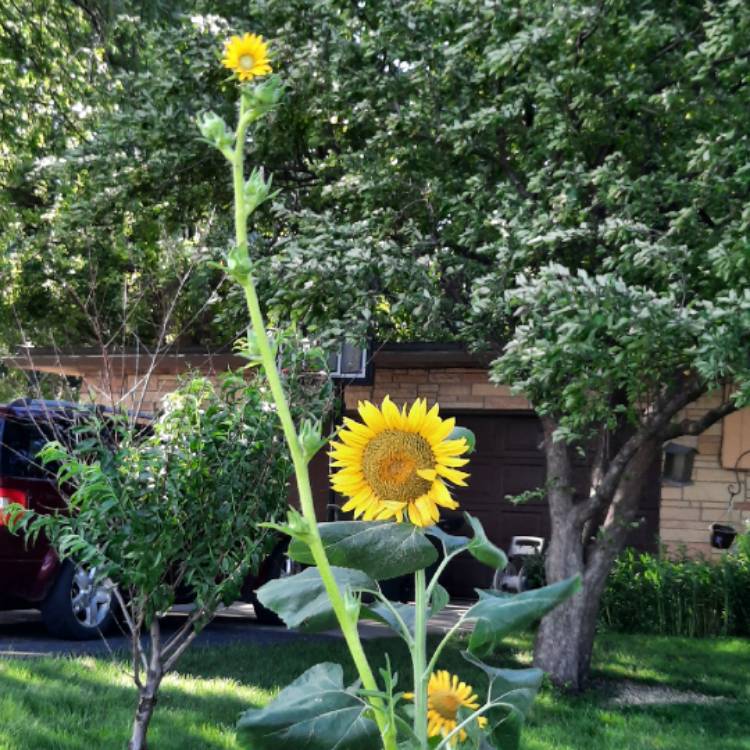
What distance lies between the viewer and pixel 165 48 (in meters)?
9.41

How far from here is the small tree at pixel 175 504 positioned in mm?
4863

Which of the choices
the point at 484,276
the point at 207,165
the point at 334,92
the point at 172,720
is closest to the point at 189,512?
the point at 172,720

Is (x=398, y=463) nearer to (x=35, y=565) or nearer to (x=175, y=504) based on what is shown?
(x=175, y=504)

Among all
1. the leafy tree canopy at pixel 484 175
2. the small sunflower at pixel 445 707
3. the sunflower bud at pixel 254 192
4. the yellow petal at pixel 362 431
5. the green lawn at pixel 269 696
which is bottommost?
the green lawn at pixel 269 696

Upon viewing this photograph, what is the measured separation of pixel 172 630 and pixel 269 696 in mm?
3871

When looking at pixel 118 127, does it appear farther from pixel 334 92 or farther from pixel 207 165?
pixel 334 92

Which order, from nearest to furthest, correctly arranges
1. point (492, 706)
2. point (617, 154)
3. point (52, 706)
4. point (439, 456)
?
point (439, 456) → point (492, 706) → point (52, 706) → point (617, 154)

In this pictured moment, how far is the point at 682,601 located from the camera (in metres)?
10.4

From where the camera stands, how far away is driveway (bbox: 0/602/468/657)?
855 centimetres

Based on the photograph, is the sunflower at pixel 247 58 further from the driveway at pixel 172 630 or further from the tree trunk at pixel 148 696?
the driveway at pixel 172 630

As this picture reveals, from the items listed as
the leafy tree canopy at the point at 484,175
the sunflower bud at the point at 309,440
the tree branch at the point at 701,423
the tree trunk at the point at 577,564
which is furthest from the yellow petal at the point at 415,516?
the tree trunk at the point at 577,564

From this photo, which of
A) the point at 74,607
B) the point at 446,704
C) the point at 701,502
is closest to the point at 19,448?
the point at 74,607

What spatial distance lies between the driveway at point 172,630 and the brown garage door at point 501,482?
1.03 meters

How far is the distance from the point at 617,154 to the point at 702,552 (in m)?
6.09
